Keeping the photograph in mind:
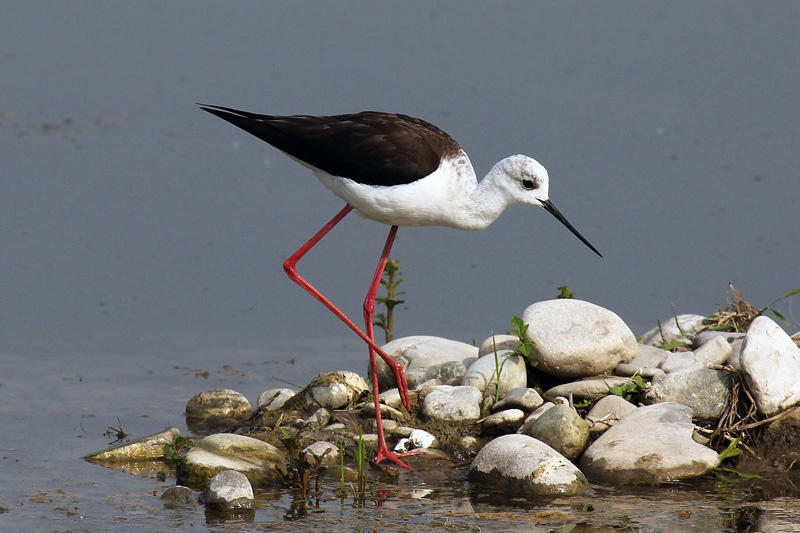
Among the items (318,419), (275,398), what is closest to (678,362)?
(318,419)

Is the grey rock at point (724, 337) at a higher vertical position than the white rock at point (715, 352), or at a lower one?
higher

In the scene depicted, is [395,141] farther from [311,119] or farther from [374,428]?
[374,428]

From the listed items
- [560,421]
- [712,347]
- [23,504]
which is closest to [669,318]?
[712,347]

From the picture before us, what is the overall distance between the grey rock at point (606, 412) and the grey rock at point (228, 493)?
2.04 meters

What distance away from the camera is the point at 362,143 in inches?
268

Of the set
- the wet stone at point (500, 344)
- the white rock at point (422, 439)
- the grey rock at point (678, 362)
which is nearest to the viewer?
the white rock at point (422, 439)

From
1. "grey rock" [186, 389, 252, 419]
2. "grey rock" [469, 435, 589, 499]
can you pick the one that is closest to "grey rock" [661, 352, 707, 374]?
"grey rock" [469, 435, 589, 499]

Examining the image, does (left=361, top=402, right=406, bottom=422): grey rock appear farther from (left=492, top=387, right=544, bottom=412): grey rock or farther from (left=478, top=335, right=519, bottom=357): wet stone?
(left=478, top=335, right=519, bottom=357): wet stone

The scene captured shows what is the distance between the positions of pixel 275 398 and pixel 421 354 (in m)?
1.00

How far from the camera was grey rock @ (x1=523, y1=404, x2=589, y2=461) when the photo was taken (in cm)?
633

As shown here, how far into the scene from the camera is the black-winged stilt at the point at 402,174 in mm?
6680

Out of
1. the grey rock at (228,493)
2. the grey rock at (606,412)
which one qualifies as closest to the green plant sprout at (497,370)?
the grey rock at (606,412)

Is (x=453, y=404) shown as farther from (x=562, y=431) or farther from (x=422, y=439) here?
(x=562, y=431)

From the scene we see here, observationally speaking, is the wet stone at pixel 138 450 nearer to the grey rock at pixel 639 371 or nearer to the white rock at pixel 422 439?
the white rock at pixel 422 439
